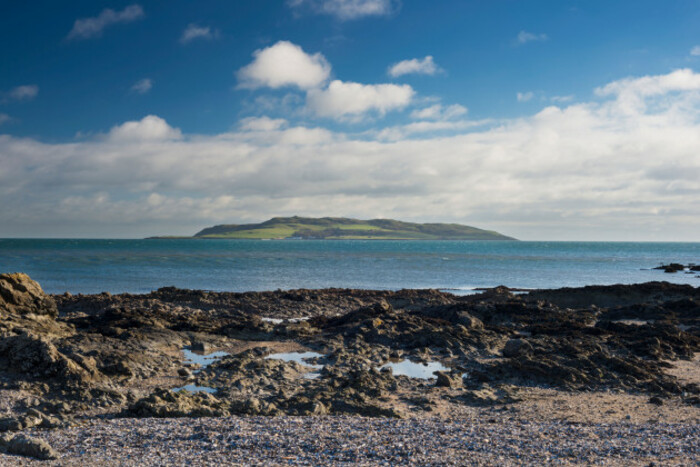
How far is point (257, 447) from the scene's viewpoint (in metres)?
9.59

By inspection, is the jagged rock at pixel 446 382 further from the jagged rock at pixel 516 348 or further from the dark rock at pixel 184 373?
the dark rock at pixel 184 373

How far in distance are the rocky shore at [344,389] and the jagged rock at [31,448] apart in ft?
0.08

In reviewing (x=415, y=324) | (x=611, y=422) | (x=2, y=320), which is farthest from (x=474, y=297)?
(x=2, y=320)

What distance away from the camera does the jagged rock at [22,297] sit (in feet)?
65.3

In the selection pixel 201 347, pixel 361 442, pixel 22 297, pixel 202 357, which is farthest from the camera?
pixel 22 297

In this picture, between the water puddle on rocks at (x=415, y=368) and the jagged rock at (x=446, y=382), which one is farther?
the water puddle on rocks at (x=415, y=368)

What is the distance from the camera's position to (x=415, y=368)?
1766 cm

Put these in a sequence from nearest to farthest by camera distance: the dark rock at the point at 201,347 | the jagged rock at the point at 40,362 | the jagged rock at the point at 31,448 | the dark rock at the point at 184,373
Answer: the jagged rock at the point at 31,448, the jagged rock at the point at 40,362, the dark rock at the point at 184,373, the dark rock at the point at 201,347

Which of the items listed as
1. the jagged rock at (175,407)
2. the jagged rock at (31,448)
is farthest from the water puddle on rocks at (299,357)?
the jagged rock at (31,448)

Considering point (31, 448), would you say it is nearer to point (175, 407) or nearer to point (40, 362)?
point (175, 407)

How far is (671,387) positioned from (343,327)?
1314 cm

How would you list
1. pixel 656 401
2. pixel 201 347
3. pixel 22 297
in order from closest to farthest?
pixel 656 401 < pixel 201 347 < pixel 22 297

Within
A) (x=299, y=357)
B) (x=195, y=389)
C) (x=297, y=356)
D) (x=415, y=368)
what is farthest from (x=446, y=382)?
(x=195, y=389)

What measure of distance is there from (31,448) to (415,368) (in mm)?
11802
